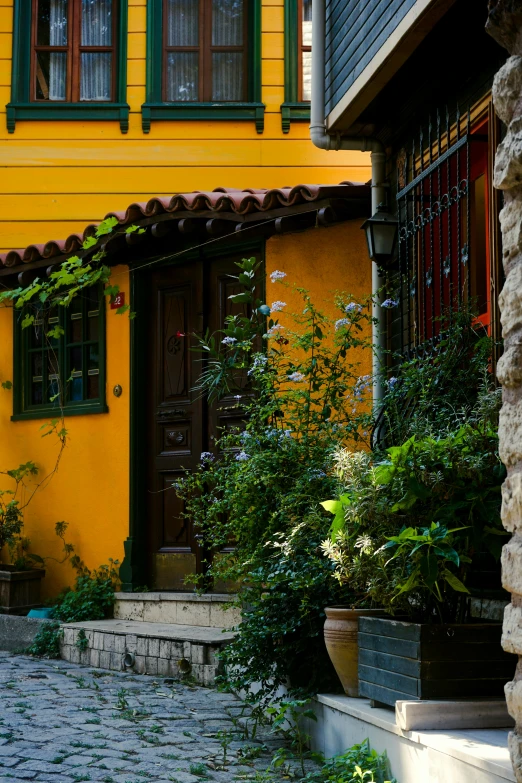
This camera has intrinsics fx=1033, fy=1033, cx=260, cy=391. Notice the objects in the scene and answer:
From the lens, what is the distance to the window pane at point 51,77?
10.7m

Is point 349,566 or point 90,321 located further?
point 90,321

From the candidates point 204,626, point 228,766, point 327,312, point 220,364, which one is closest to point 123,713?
point 228,766

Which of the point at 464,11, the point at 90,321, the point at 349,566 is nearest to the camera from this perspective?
the point at 349,566

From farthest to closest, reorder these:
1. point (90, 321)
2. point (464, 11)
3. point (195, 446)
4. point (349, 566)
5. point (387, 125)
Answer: point (90, 321), point (195, 446), point (387, 125), point (464, 11), point (349, 566)

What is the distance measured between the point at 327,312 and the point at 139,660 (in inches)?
114

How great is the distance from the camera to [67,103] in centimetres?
1050

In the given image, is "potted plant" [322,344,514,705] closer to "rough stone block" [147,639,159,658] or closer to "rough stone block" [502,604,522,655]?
"rough stone block" [502,604,522,655]

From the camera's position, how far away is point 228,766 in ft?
15.4

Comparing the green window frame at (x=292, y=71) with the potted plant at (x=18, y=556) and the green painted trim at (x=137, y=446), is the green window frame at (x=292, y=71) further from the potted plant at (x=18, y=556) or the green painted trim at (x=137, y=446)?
the potted plant at (x=18, y=556)

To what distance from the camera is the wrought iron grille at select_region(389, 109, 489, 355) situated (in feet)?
19.2

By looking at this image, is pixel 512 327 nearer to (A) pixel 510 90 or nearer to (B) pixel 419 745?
(A) pixel 510 90

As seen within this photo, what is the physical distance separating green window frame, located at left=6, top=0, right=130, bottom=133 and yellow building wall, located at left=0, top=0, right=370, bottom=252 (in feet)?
0.21

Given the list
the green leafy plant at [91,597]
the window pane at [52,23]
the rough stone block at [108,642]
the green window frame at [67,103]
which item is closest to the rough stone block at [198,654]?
the rough stone block at [108,642]

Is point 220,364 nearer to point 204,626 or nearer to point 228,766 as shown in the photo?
point 204,626
